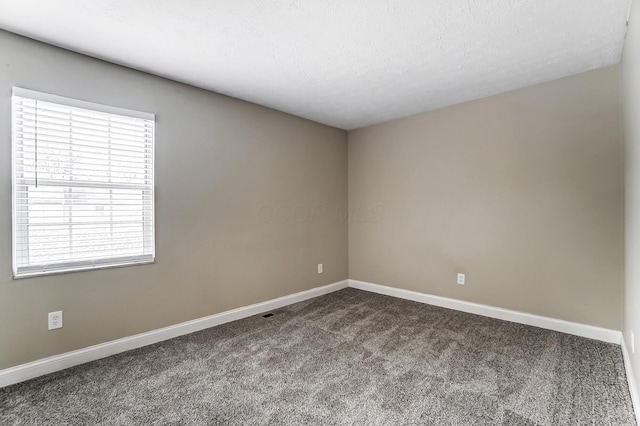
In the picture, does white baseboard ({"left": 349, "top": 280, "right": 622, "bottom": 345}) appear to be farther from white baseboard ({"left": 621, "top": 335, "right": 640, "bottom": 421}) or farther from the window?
the window

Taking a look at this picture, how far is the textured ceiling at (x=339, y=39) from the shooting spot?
184 cm

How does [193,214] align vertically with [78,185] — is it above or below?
below

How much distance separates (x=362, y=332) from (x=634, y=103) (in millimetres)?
2566

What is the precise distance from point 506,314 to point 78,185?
4.03 meters

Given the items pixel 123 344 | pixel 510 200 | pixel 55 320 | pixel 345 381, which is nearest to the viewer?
pixel 345 381

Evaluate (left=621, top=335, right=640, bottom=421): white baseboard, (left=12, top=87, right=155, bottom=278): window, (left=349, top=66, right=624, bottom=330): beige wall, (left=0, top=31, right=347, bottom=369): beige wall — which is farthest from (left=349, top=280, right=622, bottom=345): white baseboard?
(left=12, top=87, right=155, bottom=278): window

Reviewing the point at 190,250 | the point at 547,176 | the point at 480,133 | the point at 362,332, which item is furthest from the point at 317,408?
the point at 480,133

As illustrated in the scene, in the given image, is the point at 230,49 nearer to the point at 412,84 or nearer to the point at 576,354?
the point at 412,84

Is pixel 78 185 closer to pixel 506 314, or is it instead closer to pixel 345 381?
pixel 345 381

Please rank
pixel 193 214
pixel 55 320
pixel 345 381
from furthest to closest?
pixel 193 214
pixel 55 320
pixel 345 381

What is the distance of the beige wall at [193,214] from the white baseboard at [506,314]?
837 mm

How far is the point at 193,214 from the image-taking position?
2.99 m

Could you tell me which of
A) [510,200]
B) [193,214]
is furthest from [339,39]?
[510,200]

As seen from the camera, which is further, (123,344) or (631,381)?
(123,344)
